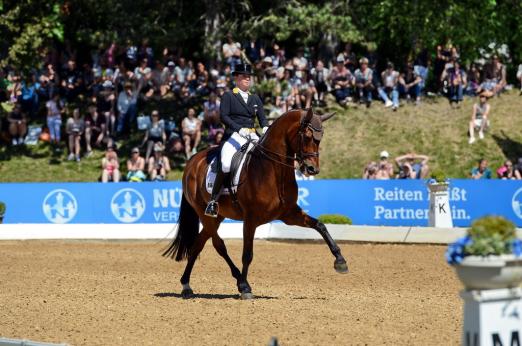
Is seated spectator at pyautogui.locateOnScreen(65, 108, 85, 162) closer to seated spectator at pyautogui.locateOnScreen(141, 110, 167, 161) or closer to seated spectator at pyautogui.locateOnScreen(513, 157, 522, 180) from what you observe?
seated spectator at pyautogui.locateOnScreen(141, 110, 167, 161)

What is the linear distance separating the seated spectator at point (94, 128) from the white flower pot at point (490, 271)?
79.2 feet

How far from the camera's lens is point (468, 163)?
1103 inches

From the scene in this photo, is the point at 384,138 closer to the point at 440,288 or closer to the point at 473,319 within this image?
the point at 440,288

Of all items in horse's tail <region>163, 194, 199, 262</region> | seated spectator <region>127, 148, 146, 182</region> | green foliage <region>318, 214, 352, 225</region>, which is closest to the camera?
horse's tail <region>163, 194, 199, 262</region>

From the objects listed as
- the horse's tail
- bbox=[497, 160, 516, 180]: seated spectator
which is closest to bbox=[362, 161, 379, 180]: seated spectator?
bbox=[497, 160, 516, 180]: seated spectator

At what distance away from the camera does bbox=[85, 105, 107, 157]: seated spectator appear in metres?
30.0

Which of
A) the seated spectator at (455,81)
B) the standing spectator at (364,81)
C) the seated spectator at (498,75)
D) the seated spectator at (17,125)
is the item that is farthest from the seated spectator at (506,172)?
the seated spectator at (17,125)

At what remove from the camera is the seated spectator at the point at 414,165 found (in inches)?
1009

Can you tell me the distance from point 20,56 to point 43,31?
1.18 metres

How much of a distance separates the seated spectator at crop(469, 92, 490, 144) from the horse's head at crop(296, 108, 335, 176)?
1671 cm

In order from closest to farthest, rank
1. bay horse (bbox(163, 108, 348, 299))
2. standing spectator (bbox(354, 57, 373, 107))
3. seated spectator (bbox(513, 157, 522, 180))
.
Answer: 1. bay horse (bbox(163, 108, 348, 299))
2. seated spectator (bbox(513, 157, 522, 180))
3. standing spectator (bbox(354, 57, 373, 107))

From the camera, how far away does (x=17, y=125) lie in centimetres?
3094

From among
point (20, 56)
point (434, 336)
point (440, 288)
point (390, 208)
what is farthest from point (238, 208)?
point (20, 56)

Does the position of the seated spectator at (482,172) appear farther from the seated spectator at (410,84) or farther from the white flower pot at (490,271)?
the white flower pot at (490,271)
